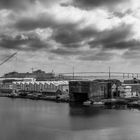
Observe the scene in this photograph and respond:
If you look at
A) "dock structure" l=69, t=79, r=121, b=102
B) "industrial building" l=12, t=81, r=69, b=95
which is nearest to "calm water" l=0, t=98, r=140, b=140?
"dock structure" l=69, t=79, r=121, b=102

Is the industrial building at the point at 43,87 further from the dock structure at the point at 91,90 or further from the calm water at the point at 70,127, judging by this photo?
the calm water at the point at 70,127

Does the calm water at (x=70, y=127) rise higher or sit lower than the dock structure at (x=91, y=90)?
lower

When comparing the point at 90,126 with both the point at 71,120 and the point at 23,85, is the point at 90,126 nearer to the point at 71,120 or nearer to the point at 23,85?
the point at 71,120

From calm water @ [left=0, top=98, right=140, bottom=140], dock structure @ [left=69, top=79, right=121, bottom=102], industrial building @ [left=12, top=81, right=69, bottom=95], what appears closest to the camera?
calm water @ [left=0, top=98, right=140, bottom=140]

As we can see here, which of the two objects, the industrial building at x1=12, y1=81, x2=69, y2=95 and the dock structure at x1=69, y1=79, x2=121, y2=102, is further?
the industrial building at x1=12, y1=81, x2=69, y2=95

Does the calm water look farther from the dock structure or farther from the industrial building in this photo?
the industrial building

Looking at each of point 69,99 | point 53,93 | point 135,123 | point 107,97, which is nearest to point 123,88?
point 107,97

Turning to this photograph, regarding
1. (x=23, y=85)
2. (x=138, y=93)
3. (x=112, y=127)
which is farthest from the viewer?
(x=23, y=85)

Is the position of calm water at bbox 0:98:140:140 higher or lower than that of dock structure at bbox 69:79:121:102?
lower

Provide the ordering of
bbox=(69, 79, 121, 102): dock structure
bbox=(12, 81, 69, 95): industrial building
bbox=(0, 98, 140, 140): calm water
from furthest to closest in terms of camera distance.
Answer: bbox=(12, 81, 69, 95): industrial building → bbox=(69, 79, 121, 102): dock structure → bbox=(0, 98, 140, 140): calm water

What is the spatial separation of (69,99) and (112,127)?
7482 millimetres

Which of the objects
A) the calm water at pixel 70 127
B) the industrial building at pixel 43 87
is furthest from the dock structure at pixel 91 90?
the calm water at pixel 70 127

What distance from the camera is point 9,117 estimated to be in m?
9.18

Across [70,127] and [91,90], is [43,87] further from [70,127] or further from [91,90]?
[70,127]
